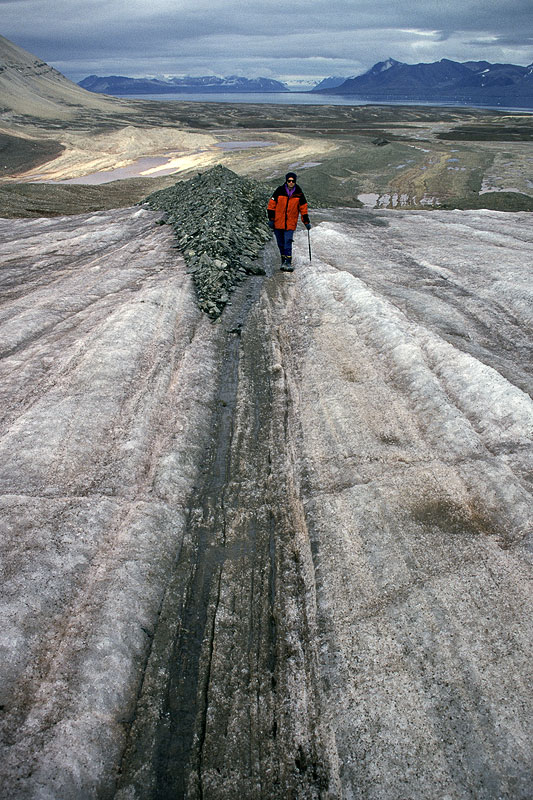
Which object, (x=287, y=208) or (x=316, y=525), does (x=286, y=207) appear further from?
(x=316, y=525)

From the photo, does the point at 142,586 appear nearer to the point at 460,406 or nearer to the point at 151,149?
the point at 460,406

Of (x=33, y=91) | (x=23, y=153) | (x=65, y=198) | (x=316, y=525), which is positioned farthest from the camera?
(x=33, y=91)

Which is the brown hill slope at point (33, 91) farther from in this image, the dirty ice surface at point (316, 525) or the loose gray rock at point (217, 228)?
the dirty ice surface at point (316, 525)

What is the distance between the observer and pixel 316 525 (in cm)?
657

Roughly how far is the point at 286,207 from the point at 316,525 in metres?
11.1

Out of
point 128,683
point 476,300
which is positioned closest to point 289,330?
point 476,300

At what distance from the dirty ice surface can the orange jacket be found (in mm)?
3234

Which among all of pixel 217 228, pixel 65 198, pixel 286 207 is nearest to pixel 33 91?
pixel 65 198

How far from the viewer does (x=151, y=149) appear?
57.4 m

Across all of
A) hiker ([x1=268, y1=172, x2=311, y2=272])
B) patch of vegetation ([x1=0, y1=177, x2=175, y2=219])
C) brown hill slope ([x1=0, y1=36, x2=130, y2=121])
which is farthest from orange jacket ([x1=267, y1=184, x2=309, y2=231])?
brown hill slope ([x1=0, y1=36, x2=130, y2=121])

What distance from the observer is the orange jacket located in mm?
14312

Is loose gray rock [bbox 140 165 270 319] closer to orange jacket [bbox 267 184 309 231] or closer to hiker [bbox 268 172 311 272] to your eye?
hiker [bbox 268 172 311 272]

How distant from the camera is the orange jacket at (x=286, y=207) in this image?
47.0 ft

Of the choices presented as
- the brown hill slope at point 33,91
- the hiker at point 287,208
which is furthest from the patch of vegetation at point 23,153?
the hiker at point 287,208
